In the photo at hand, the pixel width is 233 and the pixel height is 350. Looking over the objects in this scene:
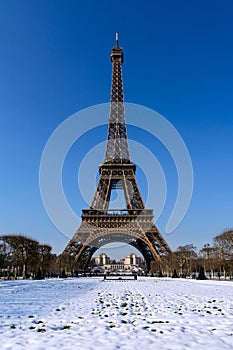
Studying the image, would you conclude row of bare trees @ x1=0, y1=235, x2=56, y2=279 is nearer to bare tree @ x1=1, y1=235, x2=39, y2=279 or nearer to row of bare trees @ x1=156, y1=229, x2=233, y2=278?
bare tree @ x1=1, y1=235, x2=39, y2=279

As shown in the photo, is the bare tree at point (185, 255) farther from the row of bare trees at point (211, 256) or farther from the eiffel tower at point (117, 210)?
the eiffel tower at point (117, 210)

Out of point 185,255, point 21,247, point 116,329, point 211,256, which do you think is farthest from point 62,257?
point 116,329

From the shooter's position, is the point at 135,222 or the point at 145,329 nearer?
the point at 145,329

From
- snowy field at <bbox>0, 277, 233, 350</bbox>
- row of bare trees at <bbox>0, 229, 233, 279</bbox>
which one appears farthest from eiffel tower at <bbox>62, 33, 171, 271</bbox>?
snowy field at <bbox>0, 277, 233, 350</bbox>

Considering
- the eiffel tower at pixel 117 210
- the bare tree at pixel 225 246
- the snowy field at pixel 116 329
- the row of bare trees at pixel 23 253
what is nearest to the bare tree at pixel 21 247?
the row of bare trees at pixel 23 253

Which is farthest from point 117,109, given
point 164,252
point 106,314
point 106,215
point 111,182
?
point 106,314

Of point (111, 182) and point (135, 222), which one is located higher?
point (111, 182)

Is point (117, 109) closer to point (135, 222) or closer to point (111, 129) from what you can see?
point (111, 129)

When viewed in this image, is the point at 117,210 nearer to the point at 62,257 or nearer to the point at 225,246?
the point at 62,257
